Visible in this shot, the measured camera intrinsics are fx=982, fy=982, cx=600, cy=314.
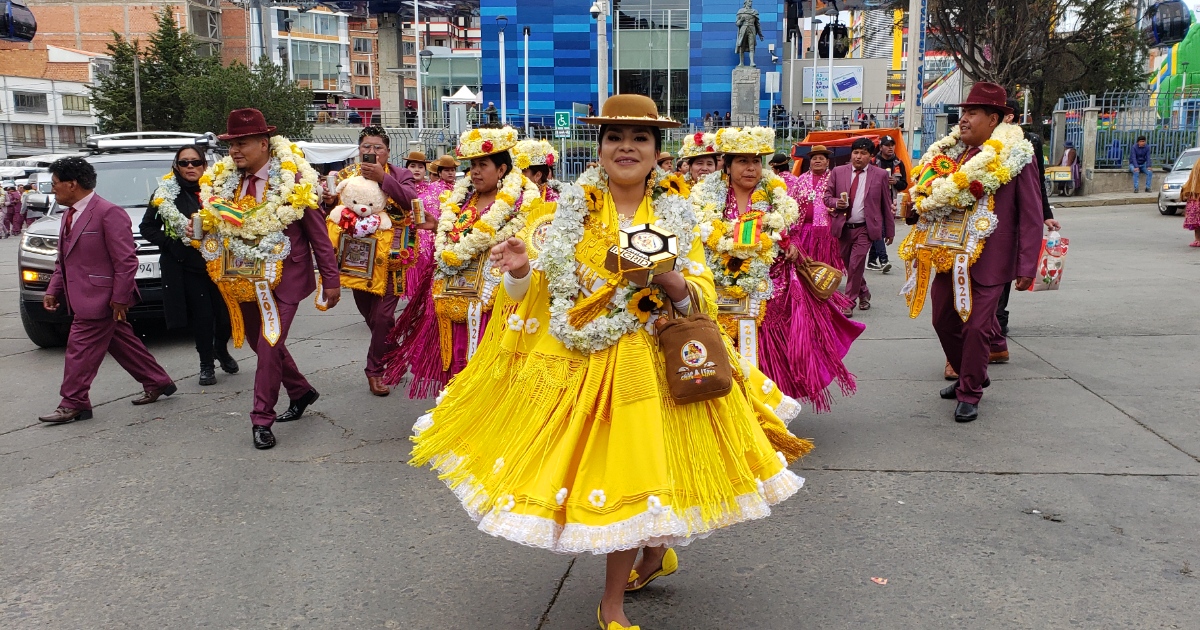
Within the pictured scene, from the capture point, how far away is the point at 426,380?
694 centimetres

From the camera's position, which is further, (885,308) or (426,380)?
(885,308)

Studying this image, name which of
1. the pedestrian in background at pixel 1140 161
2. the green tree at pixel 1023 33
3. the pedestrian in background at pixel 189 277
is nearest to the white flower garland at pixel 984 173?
the pedestrian in background at pixel 189 277

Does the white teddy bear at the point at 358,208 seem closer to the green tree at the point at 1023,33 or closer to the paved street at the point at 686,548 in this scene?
the paved street at the point at 686,548

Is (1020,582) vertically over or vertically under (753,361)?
under

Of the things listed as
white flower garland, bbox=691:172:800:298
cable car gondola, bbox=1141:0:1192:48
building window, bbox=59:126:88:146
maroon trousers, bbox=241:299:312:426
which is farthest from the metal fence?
building window, bbox=59:126:88:146

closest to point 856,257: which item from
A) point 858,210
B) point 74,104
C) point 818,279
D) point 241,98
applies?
point 858,210

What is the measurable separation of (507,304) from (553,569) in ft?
4.15

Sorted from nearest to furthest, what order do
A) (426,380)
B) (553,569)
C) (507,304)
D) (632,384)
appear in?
(632,384), (507,304), (553,569), (426,380)

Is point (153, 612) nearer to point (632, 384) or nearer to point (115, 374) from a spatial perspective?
point (632, 384)

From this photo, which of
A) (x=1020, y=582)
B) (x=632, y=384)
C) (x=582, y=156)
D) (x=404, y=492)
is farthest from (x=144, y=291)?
(x=582, y=156)

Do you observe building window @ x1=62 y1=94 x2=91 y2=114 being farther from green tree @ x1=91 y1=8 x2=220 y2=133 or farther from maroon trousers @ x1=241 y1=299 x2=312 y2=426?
maroon trousers @ x1=241 y1=299 x2=312 y2=426

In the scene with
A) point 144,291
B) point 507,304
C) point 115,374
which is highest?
point 507,304

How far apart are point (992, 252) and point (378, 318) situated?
4568 mm

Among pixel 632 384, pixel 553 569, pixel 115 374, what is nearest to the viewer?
pixel 632 384
